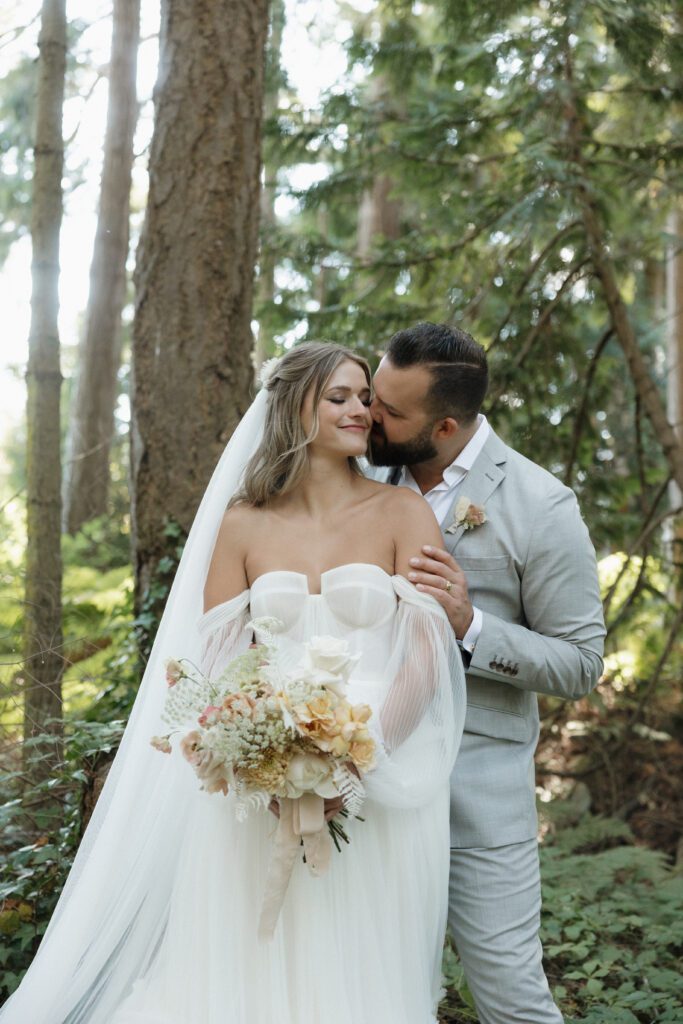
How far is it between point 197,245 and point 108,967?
3110 mm

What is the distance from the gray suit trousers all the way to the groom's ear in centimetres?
128

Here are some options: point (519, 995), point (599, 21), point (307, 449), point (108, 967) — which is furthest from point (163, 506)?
point (599, 21)

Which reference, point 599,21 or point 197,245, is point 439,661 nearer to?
point 197,245

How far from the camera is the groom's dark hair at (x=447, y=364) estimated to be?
317cm

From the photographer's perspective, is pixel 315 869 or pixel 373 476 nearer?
pixel 315 869

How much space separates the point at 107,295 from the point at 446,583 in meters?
9.24

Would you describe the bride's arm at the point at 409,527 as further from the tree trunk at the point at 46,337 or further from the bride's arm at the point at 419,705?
the tree trunk at the point at 46,337

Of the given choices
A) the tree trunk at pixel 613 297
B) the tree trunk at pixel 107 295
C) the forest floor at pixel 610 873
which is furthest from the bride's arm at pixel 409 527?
the tree trunk at pixel 107 295

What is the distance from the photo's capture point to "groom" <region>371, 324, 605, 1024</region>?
287cm

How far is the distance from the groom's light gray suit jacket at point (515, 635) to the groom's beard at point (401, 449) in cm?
22

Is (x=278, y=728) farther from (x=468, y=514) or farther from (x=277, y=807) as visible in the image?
(x=468, y=514)

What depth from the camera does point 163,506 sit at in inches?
181

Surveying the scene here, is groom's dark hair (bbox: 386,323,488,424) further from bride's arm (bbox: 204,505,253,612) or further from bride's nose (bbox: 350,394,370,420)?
bride's arm (bbox: 204,505,253,612)

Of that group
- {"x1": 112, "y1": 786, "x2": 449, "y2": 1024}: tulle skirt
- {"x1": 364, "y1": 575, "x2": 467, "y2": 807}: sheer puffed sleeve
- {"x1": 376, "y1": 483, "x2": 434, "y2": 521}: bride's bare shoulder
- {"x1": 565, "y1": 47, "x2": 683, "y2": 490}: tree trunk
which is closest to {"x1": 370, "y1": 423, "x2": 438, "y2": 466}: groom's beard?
{"x1": 376, "y1": 483, "x2": 434, "y2": 521}: bride's bare shoulder
